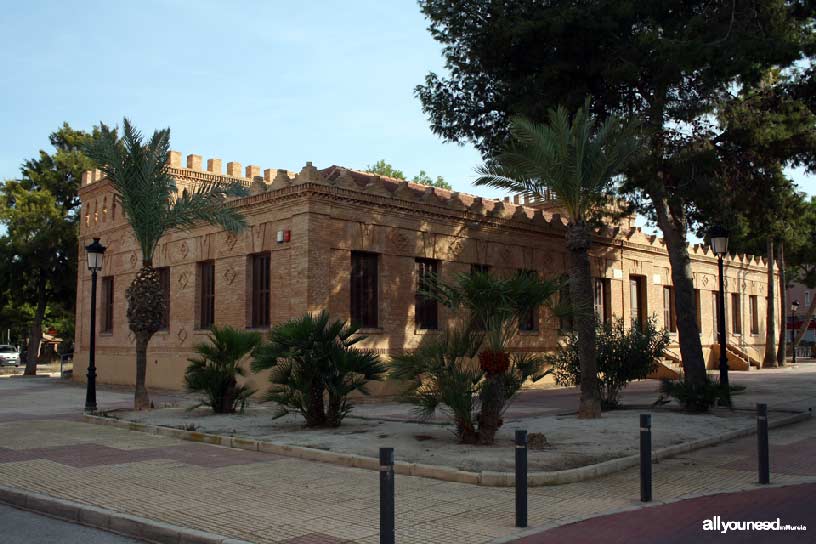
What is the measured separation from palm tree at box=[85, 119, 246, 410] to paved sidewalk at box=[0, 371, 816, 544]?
189 inches

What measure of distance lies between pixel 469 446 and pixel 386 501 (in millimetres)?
6107

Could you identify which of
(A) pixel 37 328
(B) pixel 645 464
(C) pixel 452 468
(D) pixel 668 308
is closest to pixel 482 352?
(C) pixel 452 468

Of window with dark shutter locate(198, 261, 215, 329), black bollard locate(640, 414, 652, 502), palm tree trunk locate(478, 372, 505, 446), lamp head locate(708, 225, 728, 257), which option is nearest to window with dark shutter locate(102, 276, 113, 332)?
window with dark shutter locate(198, 261, 215, 329)

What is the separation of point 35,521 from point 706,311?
34376 mm

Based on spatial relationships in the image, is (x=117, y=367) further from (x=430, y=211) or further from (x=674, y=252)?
(x=674, y=252)

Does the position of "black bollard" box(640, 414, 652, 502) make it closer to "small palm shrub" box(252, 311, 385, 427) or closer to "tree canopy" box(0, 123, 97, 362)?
"small palm shrub" box(252, 311, 385, 427)

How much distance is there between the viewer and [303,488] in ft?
29.1

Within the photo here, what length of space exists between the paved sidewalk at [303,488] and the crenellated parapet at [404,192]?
8.95 meters

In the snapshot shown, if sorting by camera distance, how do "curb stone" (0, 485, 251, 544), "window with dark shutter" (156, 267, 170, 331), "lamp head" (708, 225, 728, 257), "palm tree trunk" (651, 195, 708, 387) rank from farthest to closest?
"window with dark shutter" (156, 267, 170, 331), "palm tree trunk" (651, 195, 708, 387), "lamp head" (708, 225, 728, 257), "curb stone" (0, 485, 251, 544)

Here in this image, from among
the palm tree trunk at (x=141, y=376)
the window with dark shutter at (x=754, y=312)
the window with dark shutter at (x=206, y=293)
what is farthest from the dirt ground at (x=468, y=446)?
the window with dark shutter at (x=754, y=312)

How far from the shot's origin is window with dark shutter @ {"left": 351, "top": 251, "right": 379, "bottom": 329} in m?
21.0

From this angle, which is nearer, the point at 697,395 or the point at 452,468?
the point at 452,468

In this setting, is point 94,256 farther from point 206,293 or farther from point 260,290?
point 206,293

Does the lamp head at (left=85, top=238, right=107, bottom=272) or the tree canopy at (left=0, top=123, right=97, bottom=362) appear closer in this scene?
the lamp head at (left=85, top=238, right=107, bottom=272)
